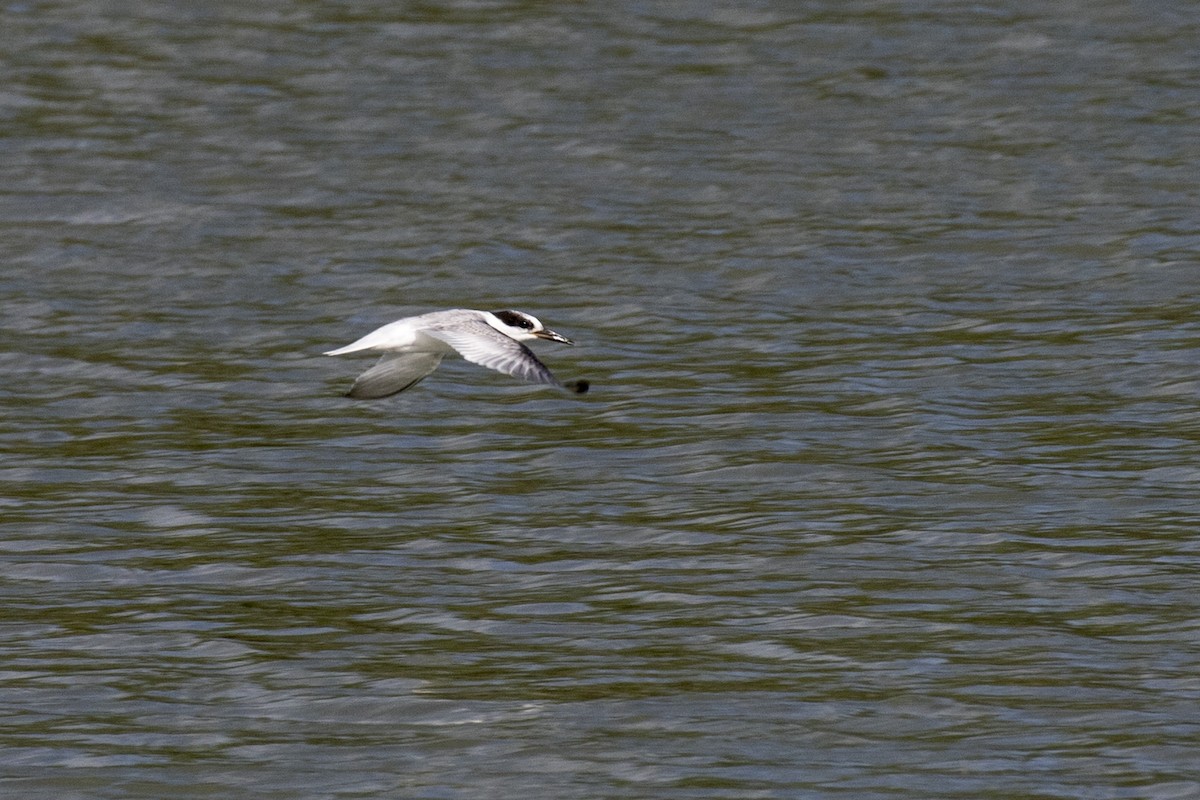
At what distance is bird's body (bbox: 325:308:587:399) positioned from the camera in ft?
41.1

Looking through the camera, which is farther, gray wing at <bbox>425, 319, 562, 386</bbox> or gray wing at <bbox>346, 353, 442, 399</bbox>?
gray wing at <bbox>346, 353, 442, 399</bbox>

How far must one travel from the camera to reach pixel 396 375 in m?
14.5

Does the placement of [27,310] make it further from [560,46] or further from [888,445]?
[560,46]

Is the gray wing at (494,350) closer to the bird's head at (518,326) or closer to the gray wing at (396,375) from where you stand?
the bird's head at (518,326)

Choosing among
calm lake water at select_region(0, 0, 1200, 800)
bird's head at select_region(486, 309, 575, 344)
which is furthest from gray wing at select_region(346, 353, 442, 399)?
calm lake water at select_region(0, 0, 1200, 800)

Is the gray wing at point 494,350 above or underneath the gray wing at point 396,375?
above

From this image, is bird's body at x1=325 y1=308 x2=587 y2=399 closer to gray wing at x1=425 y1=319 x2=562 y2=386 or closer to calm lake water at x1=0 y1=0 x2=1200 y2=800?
gray wing at x1=425 y1=319 x2=562 y2=386

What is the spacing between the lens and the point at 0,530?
14.4 m

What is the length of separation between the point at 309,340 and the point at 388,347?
16.4 feet

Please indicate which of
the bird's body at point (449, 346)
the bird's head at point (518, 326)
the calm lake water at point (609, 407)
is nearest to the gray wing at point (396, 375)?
the bird's body at point (449, 346)

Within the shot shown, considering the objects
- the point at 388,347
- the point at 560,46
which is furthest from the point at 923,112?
the point at 388,347

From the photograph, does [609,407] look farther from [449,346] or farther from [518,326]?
[449,346]

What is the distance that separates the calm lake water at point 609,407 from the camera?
1116 centimetres

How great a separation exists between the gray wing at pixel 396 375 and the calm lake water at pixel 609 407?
Answer: 76 cm
